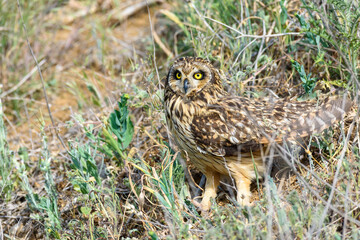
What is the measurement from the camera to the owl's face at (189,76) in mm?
3295

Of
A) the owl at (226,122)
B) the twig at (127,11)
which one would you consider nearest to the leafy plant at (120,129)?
the owl at (226,122)

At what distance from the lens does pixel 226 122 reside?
3.23 m

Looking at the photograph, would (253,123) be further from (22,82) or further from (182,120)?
(22,82)

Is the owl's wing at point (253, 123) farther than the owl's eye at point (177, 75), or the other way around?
the owl's eye at point (177, 75)

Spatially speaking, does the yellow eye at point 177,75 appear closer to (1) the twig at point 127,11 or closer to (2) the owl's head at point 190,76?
(2) the owl's head at point 190,76

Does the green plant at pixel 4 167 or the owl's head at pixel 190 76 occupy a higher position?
the owl's head at pixel 190 76

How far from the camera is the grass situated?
2.71 meters

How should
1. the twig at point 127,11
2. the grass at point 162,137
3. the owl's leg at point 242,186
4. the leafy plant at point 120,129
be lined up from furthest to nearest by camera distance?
the twig at point 127,11
the leafy plant at point 120,129
the owl's leg at point 242,186
the grass at point 162,137

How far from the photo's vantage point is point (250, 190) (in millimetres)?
3553

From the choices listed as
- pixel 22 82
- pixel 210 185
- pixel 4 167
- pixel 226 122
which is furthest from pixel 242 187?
pixel 22 82

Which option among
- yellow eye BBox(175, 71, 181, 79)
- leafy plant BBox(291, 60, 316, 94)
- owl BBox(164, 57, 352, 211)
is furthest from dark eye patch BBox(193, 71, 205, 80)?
leafy plant BBox(291, 60, 316, 94)

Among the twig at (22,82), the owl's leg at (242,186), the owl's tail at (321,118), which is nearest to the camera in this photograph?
the owl's tail at (321,118)

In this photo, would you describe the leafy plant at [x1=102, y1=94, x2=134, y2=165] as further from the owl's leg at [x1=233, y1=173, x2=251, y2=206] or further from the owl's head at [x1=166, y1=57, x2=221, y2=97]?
the owl's leg at [x1=233, y1=173, x2=251, y2=206]

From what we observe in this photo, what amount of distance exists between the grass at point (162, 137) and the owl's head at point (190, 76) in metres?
0.26
